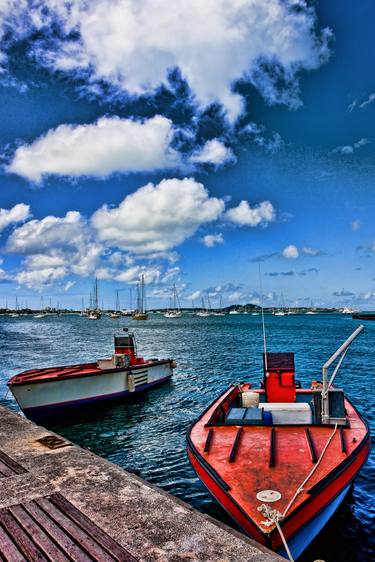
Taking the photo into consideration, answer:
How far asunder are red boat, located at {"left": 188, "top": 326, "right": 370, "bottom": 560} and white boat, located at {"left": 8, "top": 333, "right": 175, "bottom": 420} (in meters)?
8.25

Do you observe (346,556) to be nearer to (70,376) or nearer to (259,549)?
(259,549)

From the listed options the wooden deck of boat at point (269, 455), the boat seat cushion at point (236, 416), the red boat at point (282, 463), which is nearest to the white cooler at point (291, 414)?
the red boat at point (282, 463)

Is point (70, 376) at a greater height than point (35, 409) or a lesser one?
greater

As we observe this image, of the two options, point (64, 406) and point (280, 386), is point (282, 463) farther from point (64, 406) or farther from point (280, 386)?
point (64, 406)

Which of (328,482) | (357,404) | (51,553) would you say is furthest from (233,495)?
(357,404)

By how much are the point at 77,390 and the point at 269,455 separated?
1191cm

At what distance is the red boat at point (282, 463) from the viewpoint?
225 inches

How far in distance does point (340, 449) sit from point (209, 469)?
2.68 m

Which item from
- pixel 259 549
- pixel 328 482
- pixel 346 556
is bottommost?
pixel 346 556

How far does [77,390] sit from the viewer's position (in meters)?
17.6

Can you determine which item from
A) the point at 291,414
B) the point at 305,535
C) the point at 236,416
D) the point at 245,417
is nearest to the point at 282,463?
the point at 305,535

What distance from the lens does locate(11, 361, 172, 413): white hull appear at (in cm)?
1608

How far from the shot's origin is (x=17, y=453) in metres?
6.64

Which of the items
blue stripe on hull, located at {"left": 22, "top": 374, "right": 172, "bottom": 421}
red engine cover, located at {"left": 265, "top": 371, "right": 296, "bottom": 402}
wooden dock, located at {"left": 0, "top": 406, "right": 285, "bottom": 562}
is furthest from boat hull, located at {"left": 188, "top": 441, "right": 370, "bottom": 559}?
blue stripe on hull, located at {"left": 22, "top": 374, "right": 172, "bottom": 421}
